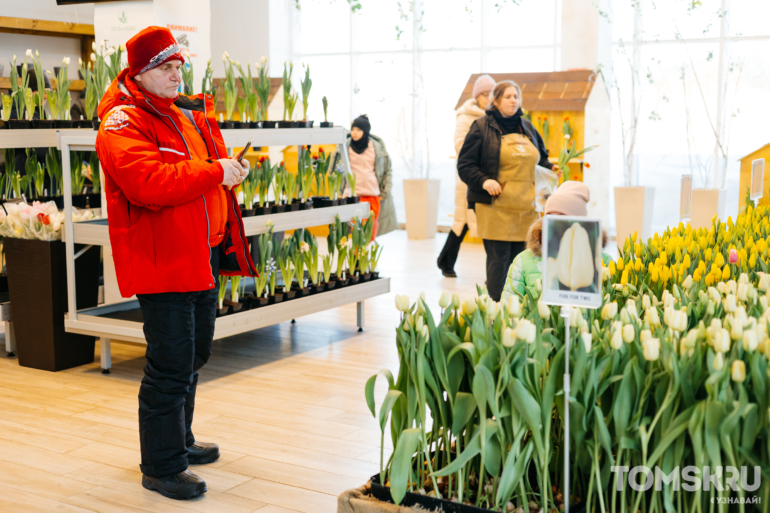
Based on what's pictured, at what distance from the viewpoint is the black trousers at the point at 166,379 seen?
8.36ft

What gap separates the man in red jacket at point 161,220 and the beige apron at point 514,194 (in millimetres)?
2510

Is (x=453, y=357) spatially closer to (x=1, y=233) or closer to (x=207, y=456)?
(x=207, y=456)

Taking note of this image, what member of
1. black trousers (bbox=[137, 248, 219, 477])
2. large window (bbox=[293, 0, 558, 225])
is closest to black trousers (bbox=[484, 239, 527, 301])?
black trousers (bbox=[137, 248, 219, 477])

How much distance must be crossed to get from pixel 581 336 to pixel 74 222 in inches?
125

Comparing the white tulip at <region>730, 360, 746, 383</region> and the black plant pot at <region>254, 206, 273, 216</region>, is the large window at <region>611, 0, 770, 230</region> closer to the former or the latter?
A: the black plant pot at <region>254, 206, 273, 216</region>

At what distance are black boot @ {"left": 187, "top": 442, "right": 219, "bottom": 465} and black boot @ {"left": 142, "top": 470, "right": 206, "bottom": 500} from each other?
0.24m

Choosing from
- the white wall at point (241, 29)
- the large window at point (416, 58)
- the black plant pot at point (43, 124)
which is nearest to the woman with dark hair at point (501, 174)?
the black plant pot at point (43, 124)

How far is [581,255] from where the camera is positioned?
1.57 meters

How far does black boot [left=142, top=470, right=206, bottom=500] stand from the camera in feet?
8.52

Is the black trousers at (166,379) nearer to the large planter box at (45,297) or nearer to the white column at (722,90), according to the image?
the large planter box at (45,297)

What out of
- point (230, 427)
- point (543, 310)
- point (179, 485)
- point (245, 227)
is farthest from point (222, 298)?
point (543, 310)

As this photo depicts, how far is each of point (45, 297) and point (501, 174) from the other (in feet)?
8.99

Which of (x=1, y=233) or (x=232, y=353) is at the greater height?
(x=1, y=233)

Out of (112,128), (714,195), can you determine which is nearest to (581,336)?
(112,128)
